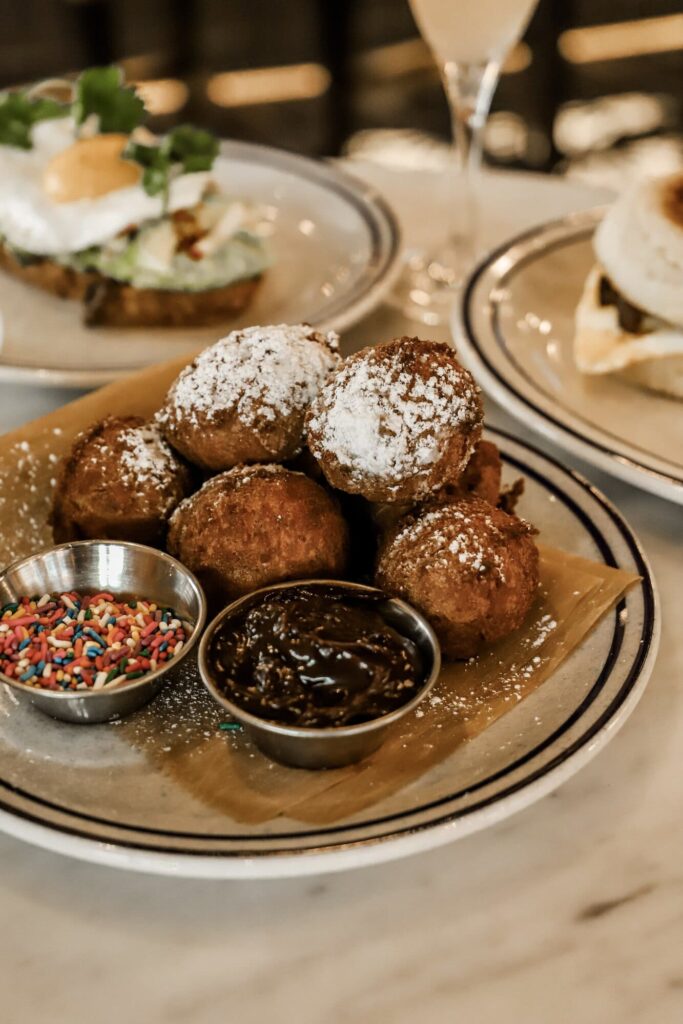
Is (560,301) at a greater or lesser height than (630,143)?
greater

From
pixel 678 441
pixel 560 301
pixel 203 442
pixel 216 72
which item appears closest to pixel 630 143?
pixel 216 72

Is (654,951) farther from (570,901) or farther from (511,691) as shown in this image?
(511,691)

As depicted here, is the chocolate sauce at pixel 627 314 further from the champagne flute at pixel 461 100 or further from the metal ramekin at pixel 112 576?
the metal ramekin at pixel 112 576

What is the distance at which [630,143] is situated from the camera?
6.80m

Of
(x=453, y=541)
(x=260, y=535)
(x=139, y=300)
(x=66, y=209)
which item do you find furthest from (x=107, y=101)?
(x=453, y=541)

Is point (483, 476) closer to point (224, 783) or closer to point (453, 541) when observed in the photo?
point (453, 541)

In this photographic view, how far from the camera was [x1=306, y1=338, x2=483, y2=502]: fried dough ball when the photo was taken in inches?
59.2

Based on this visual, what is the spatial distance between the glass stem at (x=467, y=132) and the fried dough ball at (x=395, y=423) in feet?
4.84

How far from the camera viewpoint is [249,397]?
1.66m

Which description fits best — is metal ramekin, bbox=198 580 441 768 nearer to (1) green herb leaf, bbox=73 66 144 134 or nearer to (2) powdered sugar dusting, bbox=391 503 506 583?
(2) powdered sugar dusting, bbox=391 503 506 583

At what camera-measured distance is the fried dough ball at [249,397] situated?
1.67 metres

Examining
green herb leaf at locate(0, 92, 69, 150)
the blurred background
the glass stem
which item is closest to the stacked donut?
the glass stem

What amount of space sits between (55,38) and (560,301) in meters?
5.15

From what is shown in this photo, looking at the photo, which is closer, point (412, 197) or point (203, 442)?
point (203, 442)
